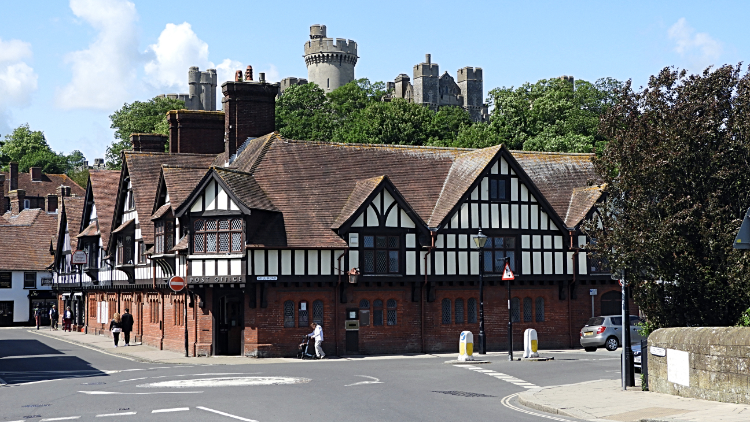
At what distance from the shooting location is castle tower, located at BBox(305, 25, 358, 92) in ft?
522

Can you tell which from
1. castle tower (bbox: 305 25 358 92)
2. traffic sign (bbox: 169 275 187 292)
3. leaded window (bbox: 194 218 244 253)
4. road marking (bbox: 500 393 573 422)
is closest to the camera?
road marking (bbox: 500 393 573 422)

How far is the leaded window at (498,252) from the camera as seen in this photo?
1572 inches

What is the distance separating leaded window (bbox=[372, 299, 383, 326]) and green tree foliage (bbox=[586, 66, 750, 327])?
677 inches

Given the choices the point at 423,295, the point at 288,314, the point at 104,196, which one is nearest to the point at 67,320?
the point at 104,196

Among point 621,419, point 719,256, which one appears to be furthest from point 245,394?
point 719,256

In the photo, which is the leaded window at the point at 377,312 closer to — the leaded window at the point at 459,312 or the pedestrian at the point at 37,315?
the leaded window at the point at 459,312

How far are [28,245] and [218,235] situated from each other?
4573 centimetres

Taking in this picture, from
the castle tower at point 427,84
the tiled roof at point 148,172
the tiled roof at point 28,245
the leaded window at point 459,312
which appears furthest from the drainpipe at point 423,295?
the castle tower at point 427,84

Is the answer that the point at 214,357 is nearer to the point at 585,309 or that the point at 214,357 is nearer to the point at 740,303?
the point at 585,309

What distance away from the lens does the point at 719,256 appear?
68.4 ft

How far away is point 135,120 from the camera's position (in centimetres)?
10438

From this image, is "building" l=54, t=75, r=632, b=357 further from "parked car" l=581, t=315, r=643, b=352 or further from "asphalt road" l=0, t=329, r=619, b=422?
"asphalt road" l=0, t=329, r=619, b=422

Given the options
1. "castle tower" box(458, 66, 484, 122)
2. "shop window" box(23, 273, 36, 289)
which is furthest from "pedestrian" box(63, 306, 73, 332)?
"castle tower" box(458, 66, 484, 122)

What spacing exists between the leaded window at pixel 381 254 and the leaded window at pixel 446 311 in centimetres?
265
